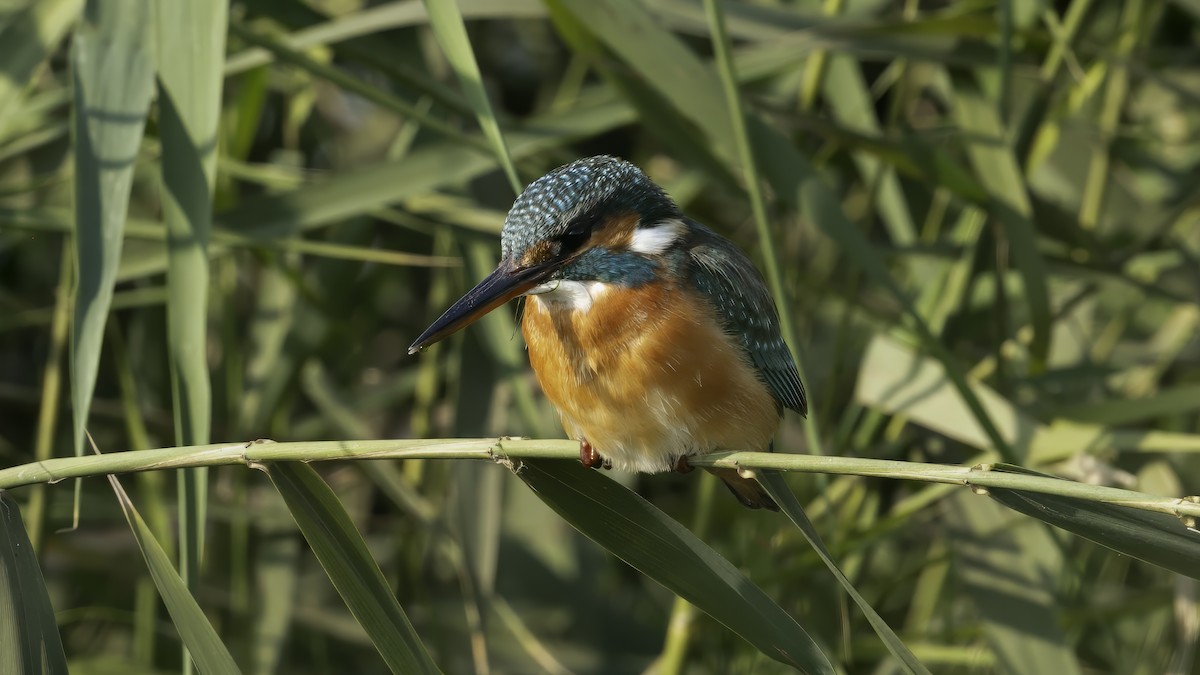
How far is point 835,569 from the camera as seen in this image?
42.2 inches

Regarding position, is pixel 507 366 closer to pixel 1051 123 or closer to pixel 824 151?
pixel 824 151

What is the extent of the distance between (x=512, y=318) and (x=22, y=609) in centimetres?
127

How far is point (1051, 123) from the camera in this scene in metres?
2.39

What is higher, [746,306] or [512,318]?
[746,306]

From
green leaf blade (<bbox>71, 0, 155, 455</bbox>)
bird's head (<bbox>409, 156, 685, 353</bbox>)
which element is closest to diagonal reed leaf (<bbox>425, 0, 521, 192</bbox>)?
bird's head (<bbox>409, 156, 685, 353</bbox>)

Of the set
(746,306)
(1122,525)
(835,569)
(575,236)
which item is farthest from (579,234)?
(1122,525)

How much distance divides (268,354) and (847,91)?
129 cm

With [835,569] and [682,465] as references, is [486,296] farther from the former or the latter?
[835,569]

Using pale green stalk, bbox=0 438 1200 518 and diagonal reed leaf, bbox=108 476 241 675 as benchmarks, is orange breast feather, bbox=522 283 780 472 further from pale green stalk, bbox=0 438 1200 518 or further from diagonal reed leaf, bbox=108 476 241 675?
diagonal reed leaf, bbox=108 476 241 675

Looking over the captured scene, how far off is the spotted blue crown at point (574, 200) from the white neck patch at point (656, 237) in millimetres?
17

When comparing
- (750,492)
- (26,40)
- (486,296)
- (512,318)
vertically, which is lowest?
(750,492)

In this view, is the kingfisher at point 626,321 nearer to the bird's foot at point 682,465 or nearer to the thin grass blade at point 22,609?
the bird's foot at point 682,465

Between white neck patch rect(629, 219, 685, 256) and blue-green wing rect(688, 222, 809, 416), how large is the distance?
32 mm

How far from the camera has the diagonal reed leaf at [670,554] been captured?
3.92 ft
